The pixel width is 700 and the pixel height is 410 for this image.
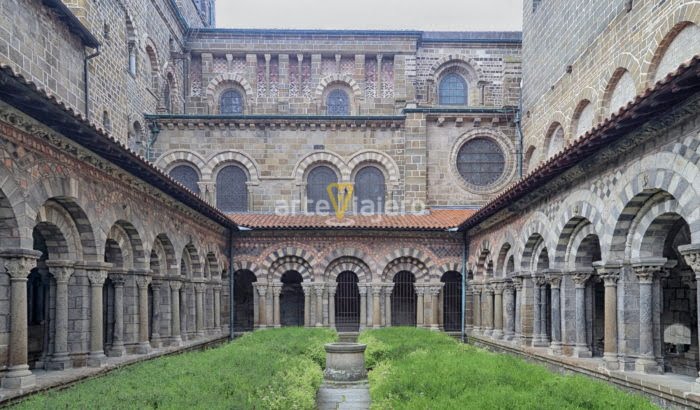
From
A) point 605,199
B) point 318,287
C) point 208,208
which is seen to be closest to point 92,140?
point 208,208

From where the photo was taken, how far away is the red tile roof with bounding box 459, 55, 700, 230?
811 centimetres

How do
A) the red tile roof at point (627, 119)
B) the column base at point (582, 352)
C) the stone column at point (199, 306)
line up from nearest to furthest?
the red tile roof at point (627, 119), the column base at point (582, 352), the stone column at point (199, 306)

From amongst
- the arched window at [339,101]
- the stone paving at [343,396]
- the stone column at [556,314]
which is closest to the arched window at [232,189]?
the arched window at [339,101]

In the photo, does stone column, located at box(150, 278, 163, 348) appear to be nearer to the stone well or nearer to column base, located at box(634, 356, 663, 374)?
the stone well

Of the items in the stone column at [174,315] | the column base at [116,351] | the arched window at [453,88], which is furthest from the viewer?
the arched window at [453,88]

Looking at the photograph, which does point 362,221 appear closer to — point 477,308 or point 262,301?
point 262,301

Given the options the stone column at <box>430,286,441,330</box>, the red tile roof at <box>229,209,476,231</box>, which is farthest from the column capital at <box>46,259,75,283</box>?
the stone column at <box>430,286,441,330</box>

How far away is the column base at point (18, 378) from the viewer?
9.70 m

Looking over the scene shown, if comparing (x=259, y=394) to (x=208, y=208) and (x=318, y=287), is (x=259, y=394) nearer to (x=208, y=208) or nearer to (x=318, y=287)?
(x=208, y=208)

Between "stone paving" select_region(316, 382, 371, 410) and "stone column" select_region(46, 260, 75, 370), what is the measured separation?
4.73 m

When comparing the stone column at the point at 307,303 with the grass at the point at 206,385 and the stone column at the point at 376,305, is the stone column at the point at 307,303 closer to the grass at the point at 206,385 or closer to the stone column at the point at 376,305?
the stone column at the point at 376,305

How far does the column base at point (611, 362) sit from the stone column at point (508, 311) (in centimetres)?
700

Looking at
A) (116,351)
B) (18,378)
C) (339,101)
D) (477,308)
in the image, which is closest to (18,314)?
(18,378)

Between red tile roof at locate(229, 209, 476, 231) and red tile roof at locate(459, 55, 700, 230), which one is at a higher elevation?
red tile roof at locate(459, 55, 700, 230)
